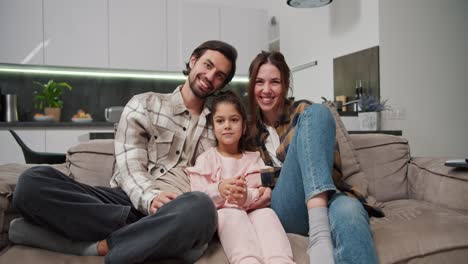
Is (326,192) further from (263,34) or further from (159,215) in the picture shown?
(263,34)

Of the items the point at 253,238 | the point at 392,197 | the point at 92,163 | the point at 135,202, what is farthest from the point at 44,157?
the point at 392,197

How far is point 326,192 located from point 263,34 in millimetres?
3570

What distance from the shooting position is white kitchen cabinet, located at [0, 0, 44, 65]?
11.3 feet

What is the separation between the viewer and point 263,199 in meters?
1.34

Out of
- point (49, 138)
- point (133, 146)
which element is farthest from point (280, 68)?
point (49, 138)

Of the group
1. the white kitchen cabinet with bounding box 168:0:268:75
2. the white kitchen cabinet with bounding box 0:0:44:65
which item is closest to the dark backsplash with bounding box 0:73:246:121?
the white kitchen cabinet with bounding box 0:0:44:65

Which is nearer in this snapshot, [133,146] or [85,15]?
[133,146]

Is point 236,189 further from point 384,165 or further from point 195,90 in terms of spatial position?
point 384,165

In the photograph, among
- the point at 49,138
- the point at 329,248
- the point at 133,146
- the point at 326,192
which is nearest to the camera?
the point at 329,248

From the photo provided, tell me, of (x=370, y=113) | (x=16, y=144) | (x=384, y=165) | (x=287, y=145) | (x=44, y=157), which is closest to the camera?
(x=287, y=145)

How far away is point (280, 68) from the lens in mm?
1560

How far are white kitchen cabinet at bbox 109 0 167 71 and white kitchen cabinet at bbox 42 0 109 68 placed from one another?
0.09 m

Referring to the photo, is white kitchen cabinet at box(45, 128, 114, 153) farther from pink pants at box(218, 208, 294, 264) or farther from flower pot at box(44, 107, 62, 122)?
pink pants at box(218, 208, 294, 264)

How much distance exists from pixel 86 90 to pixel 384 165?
341 centimetres
